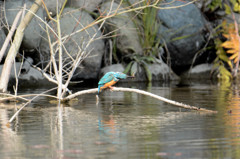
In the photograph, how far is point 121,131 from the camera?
20.0 ft

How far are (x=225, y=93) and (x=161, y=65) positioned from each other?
4908mm

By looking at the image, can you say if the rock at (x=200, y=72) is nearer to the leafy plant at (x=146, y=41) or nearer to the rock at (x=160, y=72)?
the rock at (x=160, y=72)

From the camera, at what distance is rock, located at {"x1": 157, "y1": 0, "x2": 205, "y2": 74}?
16672 millimetres

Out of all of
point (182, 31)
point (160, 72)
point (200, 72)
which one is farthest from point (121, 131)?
point (200, 72)

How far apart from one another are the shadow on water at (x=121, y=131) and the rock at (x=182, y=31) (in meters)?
7.45

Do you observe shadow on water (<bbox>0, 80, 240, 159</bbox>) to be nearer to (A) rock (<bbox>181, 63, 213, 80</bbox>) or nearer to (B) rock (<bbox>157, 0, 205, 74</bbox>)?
(B) rock (<bbox>157, 0, 205, 74</bbox>)

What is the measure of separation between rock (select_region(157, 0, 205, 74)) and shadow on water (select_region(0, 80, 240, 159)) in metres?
7.45

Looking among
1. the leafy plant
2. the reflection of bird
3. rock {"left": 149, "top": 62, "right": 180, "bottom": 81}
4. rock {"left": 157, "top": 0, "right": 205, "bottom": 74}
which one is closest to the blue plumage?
the reflection of bird

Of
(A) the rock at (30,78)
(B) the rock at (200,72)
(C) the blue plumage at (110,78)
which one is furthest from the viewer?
(B) the rock at (200,72)

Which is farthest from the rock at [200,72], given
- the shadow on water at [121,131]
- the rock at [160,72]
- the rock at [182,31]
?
the shadow on water at [121,131]

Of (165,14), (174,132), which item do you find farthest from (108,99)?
(165,14)

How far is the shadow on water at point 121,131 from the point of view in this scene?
4852 mm

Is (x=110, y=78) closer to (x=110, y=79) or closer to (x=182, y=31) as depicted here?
(x=110, y=79)

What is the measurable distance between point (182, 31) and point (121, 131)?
11259 millimetres
